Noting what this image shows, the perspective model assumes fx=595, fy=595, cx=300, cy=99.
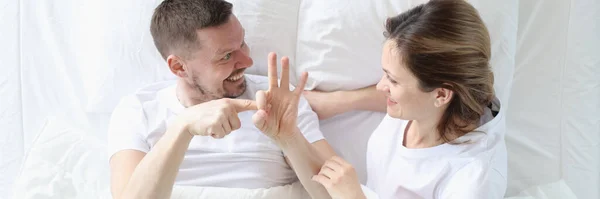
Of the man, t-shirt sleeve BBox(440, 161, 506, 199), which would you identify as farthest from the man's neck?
t-shirt sleeve BBox(440, 161, 506, 199)

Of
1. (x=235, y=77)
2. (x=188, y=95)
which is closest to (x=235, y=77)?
(x=235, y=77)

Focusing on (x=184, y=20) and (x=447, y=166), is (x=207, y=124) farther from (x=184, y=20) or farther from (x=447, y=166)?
(x=447, y=166)

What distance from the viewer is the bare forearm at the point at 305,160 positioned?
1.10 meters

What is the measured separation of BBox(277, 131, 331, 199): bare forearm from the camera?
1.10 m

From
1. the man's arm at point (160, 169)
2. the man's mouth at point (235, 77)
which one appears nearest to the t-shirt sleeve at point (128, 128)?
the man's arm at point (160, 169)

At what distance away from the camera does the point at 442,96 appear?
1.04 meters

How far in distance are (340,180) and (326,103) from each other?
302mm

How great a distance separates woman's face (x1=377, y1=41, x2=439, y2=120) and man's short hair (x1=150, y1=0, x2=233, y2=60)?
1.10 feet

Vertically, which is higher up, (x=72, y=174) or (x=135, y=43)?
(x=135, y=43)

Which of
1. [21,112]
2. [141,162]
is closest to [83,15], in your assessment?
[21,112]

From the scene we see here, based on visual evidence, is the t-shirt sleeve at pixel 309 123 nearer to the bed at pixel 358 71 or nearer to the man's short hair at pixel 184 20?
the bed at pixel 358 71

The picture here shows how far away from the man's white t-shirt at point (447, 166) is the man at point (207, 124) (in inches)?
5.0

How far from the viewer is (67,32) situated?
1499mm

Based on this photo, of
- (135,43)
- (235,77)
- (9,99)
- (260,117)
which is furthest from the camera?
(9,99)
